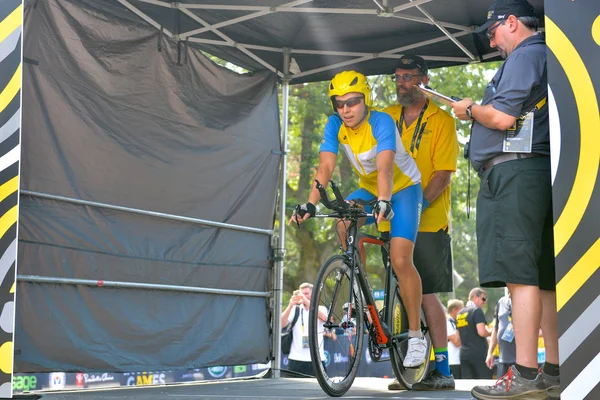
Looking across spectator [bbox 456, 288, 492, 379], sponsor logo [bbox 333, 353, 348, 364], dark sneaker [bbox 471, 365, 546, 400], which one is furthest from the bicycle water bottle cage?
spectator [bbox 456, 288, 492, 379]

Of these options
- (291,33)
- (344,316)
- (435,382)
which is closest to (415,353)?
(435,382)

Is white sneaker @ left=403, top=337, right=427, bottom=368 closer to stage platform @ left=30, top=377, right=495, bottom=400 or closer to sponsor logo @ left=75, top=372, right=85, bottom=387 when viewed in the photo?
stage platform @ left=30, top=377, right=495, bottom=400

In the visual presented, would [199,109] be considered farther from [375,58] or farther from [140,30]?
[375,58]

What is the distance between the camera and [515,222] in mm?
4770

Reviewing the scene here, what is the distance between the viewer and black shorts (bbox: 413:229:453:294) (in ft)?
24.5

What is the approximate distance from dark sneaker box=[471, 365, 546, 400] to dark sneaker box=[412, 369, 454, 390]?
239 cm

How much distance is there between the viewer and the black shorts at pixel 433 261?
7457 mm

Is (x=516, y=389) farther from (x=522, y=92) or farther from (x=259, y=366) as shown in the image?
(x=259, y=366)

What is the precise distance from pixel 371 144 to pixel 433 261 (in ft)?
4.61

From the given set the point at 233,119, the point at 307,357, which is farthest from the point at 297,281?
the point at 233,119

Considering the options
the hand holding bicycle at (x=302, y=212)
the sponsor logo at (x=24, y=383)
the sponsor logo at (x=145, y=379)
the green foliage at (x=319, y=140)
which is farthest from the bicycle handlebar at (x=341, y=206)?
the green foliage at (x=319, y=140)

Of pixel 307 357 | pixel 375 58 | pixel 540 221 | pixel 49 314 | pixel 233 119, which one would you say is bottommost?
pixel 307 357

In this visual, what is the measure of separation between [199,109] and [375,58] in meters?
1.89

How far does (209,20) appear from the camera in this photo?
28.2ft
